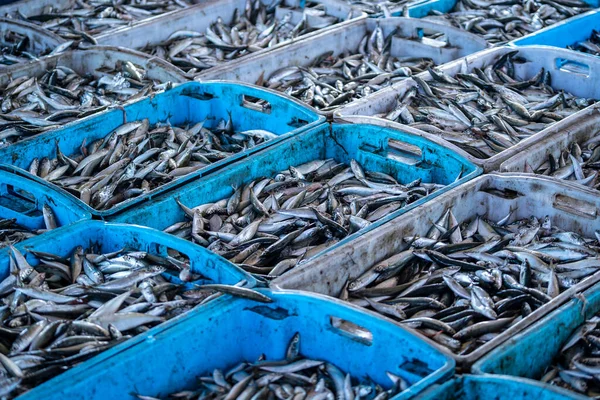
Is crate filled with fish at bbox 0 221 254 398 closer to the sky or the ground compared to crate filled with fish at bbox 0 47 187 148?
closer to the ground

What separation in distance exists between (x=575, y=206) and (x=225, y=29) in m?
3.67

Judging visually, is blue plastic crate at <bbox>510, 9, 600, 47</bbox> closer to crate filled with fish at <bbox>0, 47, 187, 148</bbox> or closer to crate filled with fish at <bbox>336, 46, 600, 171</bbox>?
crate filled with fish at <bbox>336, 46, 600, 171</bbox>

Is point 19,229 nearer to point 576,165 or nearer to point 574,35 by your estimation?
point 576,165

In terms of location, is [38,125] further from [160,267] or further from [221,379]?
[221,379]

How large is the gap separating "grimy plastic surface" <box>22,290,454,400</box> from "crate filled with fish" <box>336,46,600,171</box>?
163 centimetres

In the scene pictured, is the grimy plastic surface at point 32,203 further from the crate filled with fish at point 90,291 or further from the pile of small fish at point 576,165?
the pile of small fish at point 576,165

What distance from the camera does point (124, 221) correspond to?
13.3ft

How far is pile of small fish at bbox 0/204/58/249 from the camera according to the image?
4.06 m

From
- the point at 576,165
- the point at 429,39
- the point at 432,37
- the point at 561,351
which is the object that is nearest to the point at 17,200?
the point at 561,351

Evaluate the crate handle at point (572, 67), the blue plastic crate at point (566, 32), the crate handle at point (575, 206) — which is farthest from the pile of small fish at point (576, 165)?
the blue plastic crate at point (566, 32)

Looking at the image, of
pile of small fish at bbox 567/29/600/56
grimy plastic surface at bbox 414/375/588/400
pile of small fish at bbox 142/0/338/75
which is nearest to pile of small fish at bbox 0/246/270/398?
grimy plastic surface at bbox 414/375/588/400

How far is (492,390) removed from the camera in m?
2.87

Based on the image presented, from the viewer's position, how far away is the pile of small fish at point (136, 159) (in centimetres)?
444

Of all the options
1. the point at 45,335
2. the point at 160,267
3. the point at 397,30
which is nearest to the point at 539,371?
the point at 160,267
